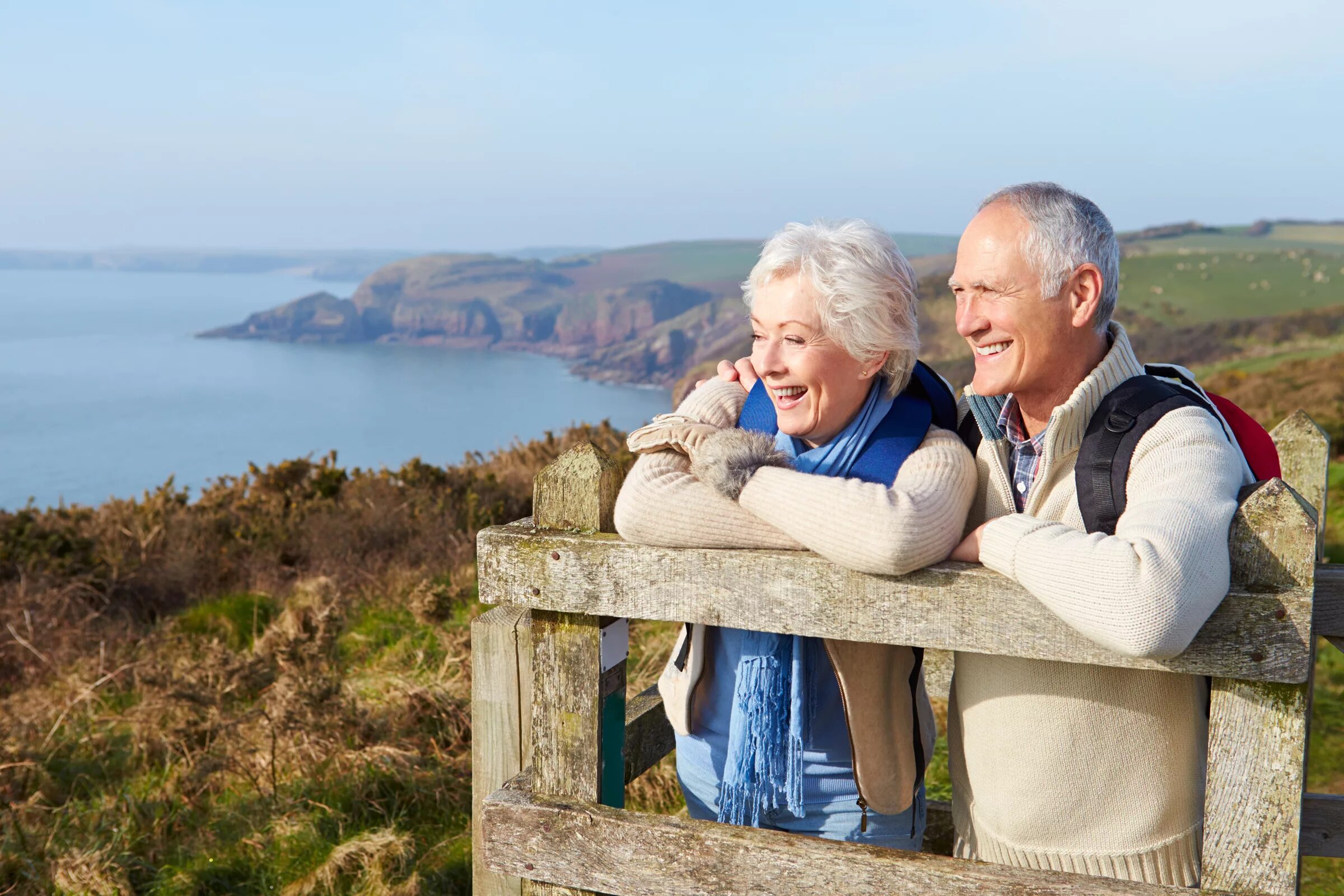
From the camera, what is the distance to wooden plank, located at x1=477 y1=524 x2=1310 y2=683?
181 cm

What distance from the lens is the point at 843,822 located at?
251 centimetres

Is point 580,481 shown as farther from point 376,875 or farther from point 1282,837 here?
point 376,875

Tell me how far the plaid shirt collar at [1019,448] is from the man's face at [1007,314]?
0.07 metres

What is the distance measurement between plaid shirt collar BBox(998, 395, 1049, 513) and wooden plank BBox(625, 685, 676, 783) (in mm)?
1240

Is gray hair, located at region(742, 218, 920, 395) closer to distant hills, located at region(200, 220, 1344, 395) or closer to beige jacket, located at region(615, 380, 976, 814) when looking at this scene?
beige jacket, located at region(615, 380, 976, 814)

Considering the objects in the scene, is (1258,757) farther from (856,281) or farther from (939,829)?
(939,829)

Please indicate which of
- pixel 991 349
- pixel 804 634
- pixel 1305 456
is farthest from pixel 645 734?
pixel 1305 456

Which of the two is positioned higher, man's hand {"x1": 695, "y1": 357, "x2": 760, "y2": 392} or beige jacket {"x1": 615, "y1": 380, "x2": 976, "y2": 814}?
man's hand {"x1": 695, "y1": 357, "x2": 760, "y2": 392}

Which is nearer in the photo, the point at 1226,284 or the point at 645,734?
the point at 645,734

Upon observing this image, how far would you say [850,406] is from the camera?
7.91 ft

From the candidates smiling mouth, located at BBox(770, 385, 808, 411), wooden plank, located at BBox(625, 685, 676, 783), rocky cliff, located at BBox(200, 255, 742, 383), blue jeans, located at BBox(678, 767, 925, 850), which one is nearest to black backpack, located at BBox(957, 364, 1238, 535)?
smiling mouth, located at BBox(770, 385, 808, 411)

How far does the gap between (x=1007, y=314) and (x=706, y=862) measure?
4.53 feet

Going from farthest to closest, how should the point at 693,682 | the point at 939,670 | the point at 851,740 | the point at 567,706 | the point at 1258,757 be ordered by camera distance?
the point at 939,670
the point at 693,682
the point at 851,740
the point at 567,706
the point at 1258,757

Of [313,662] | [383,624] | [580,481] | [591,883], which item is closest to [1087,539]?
[580,481]
